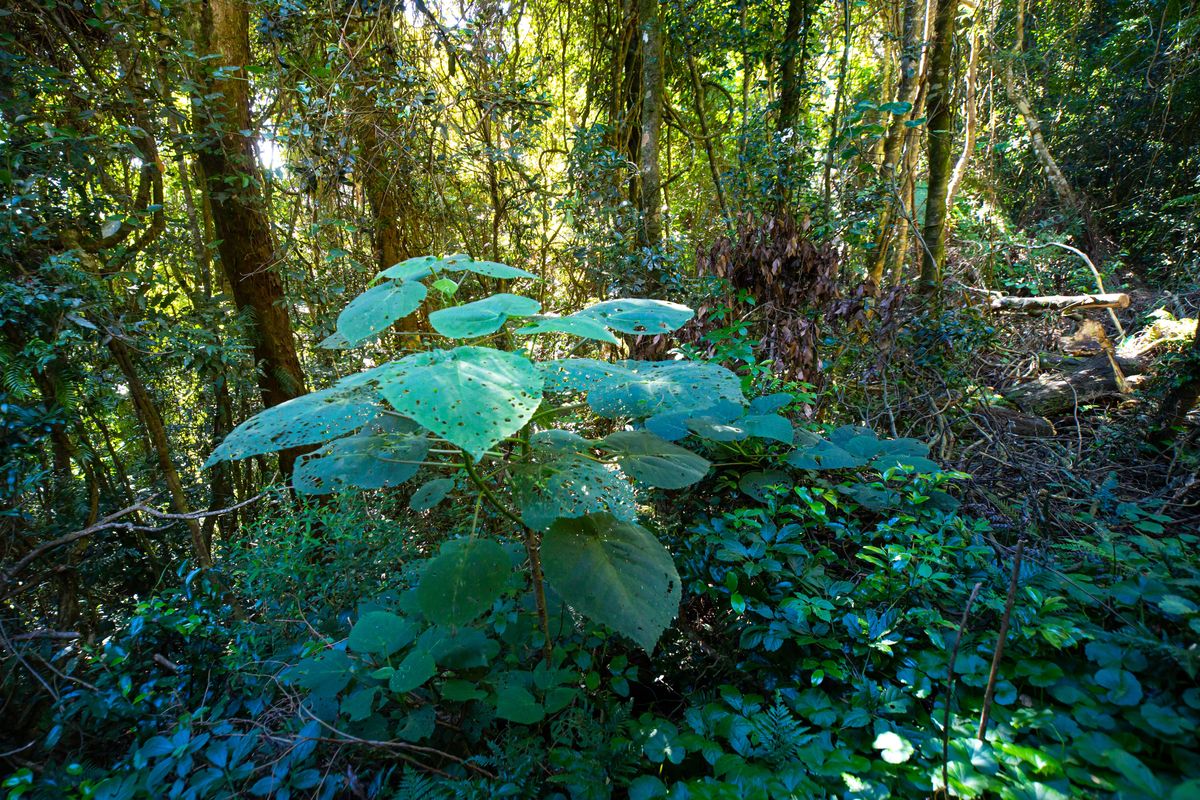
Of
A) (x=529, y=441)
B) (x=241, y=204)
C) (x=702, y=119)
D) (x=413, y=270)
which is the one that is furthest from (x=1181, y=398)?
(x=241, y=204)

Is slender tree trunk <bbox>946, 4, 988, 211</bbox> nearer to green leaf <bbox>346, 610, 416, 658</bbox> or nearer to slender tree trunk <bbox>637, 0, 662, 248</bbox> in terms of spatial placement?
slender tree trunk <bbox>637, 0, 662, 248</bbox>

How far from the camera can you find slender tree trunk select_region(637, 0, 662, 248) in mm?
3734

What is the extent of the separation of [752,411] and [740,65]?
4.77 meters

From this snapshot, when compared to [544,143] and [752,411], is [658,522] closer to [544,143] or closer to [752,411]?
[752,411]

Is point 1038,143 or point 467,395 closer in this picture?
point 467,395

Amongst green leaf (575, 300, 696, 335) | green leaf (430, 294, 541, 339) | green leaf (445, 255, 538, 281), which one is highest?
green leaf (445, 255, 538, 281)

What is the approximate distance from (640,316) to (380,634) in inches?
34.1

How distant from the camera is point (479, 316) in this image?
3.15ft

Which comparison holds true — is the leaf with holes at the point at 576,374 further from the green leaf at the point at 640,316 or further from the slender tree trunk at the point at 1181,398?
the slender tree trunk at the point at 1181,398

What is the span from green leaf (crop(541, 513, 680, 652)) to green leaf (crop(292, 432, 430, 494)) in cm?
31

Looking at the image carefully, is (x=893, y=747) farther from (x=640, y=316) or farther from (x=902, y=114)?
(x=902, y=114)

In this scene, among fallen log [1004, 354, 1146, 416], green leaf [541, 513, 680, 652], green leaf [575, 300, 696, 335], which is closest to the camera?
green leaf [541, 513, 680, 652]

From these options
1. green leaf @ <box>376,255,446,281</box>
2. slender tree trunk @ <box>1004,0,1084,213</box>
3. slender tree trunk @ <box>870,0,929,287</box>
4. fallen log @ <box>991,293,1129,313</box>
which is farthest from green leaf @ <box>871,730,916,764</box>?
slender tree trunk @ <box>1004,0,1084,213</box>

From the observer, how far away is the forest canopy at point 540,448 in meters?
0.95
